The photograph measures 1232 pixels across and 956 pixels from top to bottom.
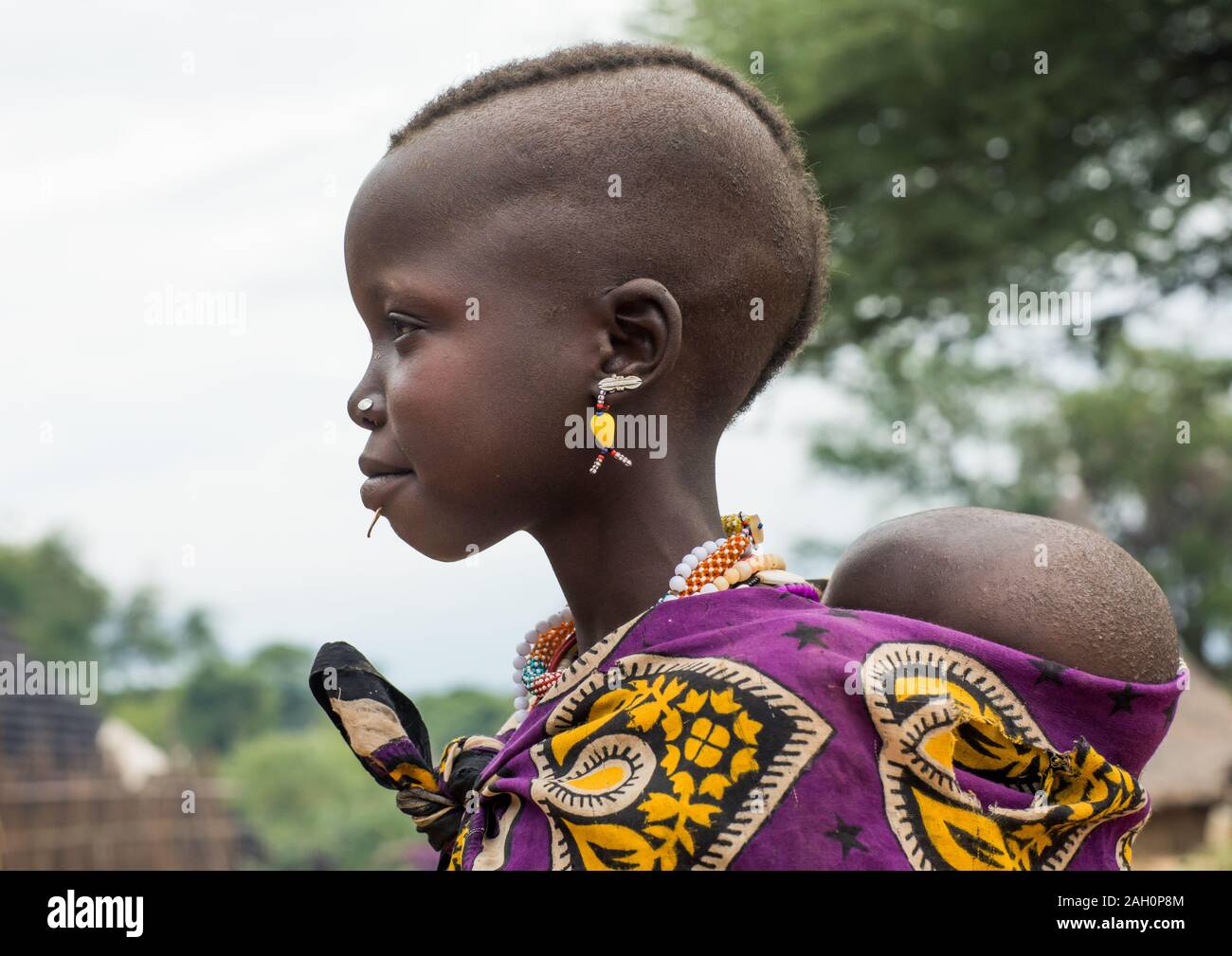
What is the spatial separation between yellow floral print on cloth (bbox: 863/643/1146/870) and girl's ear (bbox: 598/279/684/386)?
51cm

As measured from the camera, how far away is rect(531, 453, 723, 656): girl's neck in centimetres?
195

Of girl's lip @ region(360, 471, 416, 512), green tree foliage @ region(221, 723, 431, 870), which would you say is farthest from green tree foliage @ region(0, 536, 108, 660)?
girl's lip @ region(360, 471, 416, 512)

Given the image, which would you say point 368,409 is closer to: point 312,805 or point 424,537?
point 424,537

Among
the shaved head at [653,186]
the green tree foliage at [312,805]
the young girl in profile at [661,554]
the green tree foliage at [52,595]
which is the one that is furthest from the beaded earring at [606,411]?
the green tree foliage at [52,595]

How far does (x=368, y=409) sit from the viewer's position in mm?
1895

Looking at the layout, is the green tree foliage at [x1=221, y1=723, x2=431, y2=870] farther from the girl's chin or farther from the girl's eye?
the girl's eye

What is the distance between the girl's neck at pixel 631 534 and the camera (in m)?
1.95

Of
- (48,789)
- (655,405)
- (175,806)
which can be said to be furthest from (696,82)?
(175,806)

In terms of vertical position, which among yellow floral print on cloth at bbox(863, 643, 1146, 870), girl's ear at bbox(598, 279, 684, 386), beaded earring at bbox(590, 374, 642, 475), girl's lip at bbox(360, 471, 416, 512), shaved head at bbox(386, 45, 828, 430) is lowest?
yellow floral print on cloth at bbox(863, 643, 1146, 870)

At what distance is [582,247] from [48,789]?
454 inches

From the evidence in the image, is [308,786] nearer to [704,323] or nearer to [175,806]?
[175,806]

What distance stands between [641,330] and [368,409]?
1.29 feet

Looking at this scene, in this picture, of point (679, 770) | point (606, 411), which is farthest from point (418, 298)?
point (679, 770)

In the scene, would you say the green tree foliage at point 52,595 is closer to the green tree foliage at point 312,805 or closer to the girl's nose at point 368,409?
the green tree foliage at point 312,805
